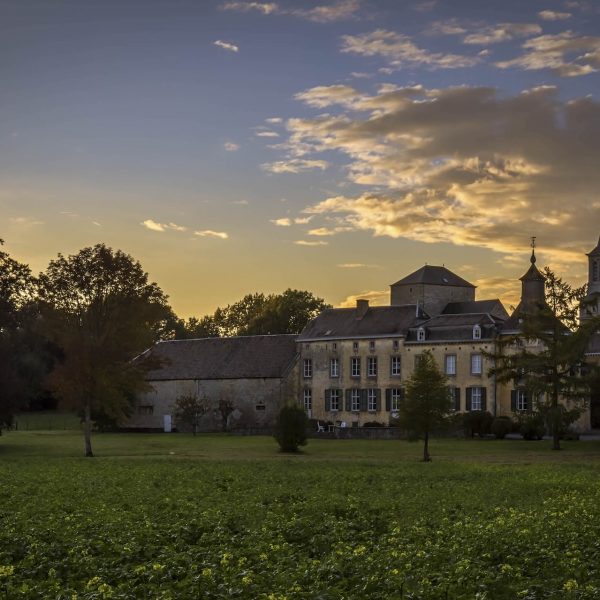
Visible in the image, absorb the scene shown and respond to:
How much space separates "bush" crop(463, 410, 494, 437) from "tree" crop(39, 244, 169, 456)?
71.7 ft

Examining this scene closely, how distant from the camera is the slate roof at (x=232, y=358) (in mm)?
84875

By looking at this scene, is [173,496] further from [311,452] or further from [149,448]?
[149,448]

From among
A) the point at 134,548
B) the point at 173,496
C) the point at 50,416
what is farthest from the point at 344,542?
the point at 50,416

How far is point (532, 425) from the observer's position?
57812 millimetres

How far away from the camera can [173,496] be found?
2797 cm

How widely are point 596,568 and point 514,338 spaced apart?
152 feet

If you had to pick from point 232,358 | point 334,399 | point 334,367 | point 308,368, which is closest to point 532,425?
point 334,399

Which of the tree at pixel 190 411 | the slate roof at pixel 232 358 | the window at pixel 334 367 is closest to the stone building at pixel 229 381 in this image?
the slate roof at pixel 232 358

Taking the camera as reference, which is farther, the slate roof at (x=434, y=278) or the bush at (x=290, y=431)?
the slate roof at (x=434, y=278)

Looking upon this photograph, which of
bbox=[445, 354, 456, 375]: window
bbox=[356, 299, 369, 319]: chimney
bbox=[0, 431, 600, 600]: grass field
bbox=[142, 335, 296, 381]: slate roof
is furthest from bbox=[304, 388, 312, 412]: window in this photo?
bbox=[0, 431, 600, 600]: grass field

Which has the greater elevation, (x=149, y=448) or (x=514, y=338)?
(x=514, y=338)

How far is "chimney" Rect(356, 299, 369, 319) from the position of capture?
3329 inches

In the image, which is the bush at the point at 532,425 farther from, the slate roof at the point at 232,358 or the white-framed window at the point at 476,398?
the slate roof at the point at 232,358

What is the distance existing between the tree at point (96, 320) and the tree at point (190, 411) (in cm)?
2000
